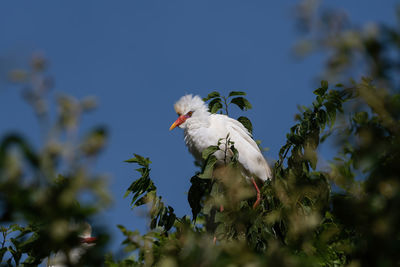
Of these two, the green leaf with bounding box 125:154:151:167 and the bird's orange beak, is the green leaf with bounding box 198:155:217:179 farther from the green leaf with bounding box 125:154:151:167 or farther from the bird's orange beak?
the bird's orange beak

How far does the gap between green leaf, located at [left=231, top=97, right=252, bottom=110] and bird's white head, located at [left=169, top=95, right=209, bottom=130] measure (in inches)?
29.7

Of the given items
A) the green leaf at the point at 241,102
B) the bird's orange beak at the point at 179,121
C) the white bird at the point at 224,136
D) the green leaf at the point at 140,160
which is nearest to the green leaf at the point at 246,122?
the white bird at the point at 224,136

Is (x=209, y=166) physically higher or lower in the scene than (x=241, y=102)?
lower

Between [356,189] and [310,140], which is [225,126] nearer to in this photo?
[310,140]

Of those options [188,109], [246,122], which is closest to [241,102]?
[246,122]

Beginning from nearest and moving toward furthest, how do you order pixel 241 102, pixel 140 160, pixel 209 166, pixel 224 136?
pixel 209 166 < pixel 140 160 < pixel 241 102 < pixel 224 136

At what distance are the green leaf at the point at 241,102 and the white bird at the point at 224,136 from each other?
0.49 metres

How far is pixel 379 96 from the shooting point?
4.01ft

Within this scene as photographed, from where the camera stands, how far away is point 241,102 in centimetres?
438

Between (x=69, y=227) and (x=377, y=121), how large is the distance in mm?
910

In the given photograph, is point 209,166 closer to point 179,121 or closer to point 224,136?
point 224,136

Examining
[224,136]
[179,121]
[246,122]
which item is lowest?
[224,136]

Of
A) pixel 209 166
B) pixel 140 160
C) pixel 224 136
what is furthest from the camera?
pixel 224 136

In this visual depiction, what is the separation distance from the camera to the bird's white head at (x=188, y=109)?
5.19 m
